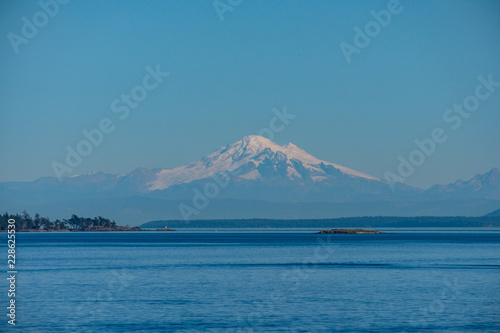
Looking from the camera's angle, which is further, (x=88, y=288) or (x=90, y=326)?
(x=88, y=288)

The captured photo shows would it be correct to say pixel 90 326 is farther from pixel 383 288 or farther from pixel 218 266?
pixel 218 266

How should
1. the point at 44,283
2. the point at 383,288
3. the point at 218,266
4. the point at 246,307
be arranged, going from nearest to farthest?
the point at 246,307, the point at 383,288, the point at 44,283, the point at 218,266

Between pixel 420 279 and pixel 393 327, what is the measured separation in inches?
1207

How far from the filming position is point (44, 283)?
70438 millimetres

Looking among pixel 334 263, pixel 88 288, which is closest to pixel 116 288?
pixel 88 288

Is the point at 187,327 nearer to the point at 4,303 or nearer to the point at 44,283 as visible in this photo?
the point at 4,303

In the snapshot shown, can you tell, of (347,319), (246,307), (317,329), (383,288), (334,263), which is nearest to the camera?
(317,329)

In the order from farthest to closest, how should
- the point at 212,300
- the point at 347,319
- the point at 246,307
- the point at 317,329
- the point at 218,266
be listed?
the point at 218,266 < the point at 212,300 < the point at 246,307 < the point at 347,319 < the point at 317,329

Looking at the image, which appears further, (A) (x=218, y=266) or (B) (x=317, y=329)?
(A) (x=218, y=266)

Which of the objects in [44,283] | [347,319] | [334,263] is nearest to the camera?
[347,319]

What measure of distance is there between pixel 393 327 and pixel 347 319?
149 inches

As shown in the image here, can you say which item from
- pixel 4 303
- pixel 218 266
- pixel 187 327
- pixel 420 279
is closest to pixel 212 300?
pixel 187 327

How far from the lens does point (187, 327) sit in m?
44.3

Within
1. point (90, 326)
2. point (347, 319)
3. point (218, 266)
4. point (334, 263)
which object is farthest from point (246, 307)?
point (334, 263)
